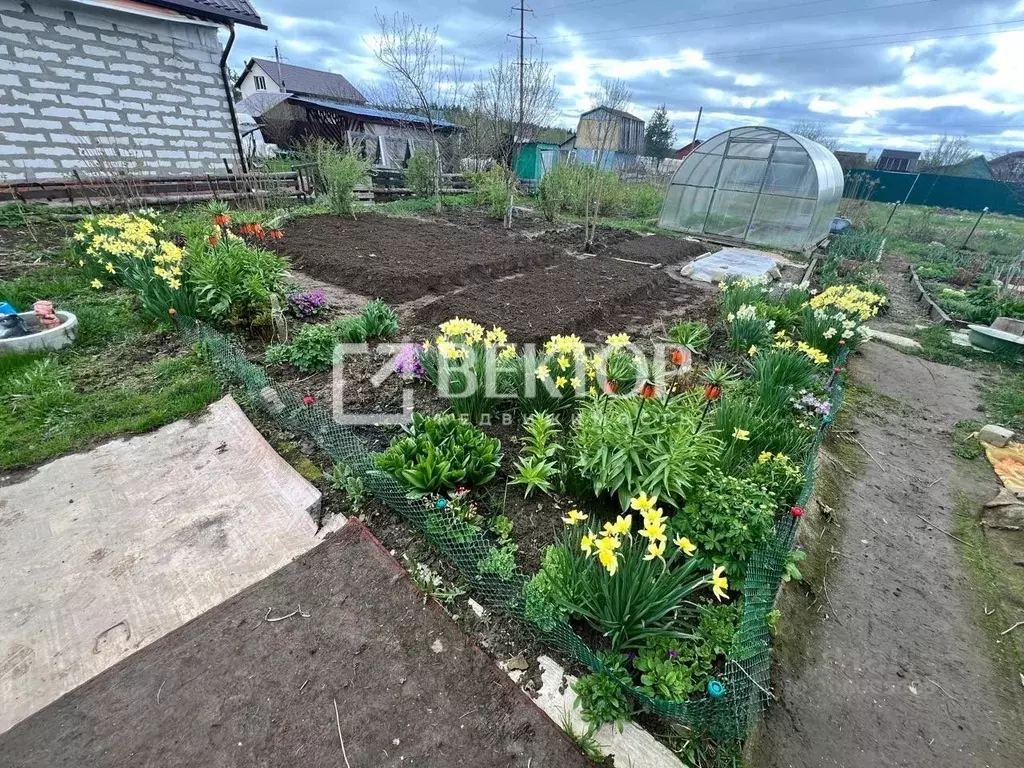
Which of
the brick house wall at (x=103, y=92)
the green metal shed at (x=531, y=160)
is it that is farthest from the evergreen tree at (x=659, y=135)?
the brick house wall at (x=103, y=92)

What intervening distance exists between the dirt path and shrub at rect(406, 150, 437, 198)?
13.9 meters

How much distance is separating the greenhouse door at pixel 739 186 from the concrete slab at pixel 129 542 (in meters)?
12.6

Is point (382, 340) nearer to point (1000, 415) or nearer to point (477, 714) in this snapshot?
point (477, 714)

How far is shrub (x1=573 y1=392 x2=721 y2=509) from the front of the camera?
2.33 m

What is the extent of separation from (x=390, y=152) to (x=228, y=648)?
80.6 ft

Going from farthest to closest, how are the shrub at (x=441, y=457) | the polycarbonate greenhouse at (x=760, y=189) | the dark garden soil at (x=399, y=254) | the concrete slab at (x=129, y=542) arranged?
the polycarbonate greenhouse at (x=760, y=189), the dark garden soil at (x=399, y=254), the shrub at (x=441, y=457), the concrete slab at (x=129, y=542)

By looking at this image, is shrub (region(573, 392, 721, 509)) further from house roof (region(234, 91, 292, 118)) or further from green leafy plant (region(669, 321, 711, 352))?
house roof (region(234, 91, 292, 118))

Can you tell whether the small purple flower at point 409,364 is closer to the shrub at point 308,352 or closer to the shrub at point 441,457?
the shrub at point 308,352

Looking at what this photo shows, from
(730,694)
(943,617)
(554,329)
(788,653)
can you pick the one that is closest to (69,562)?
(730,694)

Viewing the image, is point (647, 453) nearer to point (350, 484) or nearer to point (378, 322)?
point (350, 484)

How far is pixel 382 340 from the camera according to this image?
15.1 feet

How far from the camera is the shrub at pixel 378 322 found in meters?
4.47

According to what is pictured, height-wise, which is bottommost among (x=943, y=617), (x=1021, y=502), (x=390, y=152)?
(x=943, y=617)

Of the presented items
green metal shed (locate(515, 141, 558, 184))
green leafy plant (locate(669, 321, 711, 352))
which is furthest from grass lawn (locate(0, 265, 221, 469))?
green metal shed (locate(515, 141, 558, 184))
